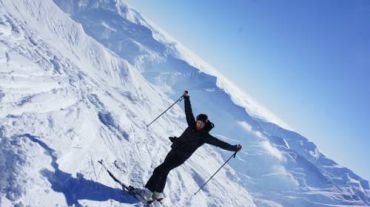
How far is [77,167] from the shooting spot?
42.7 ft

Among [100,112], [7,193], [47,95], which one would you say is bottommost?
[7,193]

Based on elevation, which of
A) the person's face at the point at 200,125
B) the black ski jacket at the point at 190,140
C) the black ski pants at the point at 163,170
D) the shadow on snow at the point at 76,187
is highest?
the person's face at the point at 200,125

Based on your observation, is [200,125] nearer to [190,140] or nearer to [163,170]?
[190,140]

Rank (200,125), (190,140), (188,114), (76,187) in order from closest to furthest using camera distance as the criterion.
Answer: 1. (200,125)
2. (190,140)
3. (188,114)
4. (76,187)

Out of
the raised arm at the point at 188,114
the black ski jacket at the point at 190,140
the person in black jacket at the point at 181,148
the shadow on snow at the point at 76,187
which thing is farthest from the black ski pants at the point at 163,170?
the shadow on snow at the point at 76,187

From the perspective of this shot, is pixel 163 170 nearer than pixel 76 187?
Yes

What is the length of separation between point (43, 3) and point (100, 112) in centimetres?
11783

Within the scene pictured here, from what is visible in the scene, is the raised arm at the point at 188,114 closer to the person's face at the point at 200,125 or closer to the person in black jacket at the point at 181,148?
the person in black jacket at the point at 181,148

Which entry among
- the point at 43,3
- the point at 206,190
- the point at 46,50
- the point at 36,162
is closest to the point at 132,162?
the point at 36,162

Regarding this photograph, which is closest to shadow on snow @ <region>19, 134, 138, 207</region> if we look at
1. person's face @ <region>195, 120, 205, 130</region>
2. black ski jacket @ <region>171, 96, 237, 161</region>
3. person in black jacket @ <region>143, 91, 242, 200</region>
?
person in black jacket @ <region>143, 91, 242, 200</region>

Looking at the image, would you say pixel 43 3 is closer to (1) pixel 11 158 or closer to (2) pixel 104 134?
(2) pixel 104 134

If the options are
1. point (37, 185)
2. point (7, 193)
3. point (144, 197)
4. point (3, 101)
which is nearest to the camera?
point (7, 193)

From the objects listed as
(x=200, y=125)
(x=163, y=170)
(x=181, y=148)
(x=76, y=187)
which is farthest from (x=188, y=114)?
(x=76, y=187)

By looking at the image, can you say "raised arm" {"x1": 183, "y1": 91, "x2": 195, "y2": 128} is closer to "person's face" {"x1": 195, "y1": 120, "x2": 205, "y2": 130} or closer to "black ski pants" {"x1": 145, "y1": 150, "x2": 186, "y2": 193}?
"person's face" {"x1": 195, "y1": 120, "x2": 205, "y2": 130}
